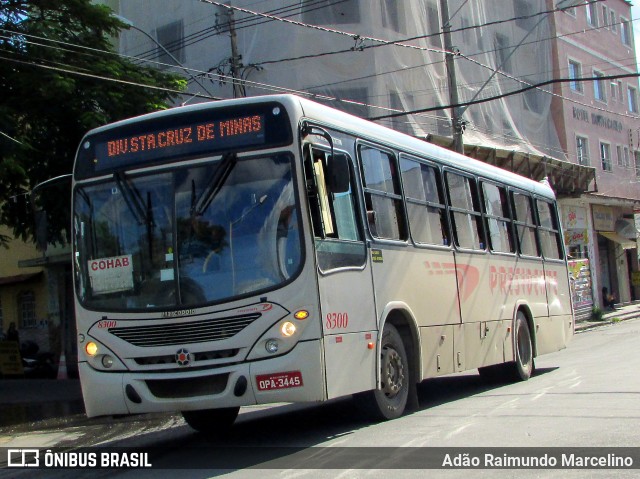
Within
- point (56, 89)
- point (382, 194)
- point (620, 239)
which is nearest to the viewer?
point (382, 194)

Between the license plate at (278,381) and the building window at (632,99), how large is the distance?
4265cm

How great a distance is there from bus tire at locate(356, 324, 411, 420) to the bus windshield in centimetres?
199

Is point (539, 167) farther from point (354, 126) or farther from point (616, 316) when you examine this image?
point (354, 126)

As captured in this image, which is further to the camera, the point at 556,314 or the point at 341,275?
the point at 556,314

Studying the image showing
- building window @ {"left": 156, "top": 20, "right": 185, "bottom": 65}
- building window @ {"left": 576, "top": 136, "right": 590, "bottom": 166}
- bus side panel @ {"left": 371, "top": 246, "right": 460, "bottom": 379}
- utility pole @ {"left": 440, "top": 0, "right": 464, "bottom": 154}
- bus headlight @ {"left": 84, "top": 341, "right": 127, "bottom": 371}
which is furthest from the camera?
building window @ {"left": 576, "top": 136, "right": 590, "bottom": 166}

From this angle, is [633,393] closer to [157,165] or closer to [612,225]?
[157,165]

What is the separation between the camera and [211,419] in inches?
402

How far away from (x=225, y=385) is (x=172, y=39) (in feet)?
87.3

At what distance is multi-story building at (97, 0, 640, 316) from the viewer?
28812mm

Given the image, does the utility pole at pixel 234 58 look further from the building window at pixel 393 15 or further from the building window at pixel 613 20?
the building window at pixel 613 20

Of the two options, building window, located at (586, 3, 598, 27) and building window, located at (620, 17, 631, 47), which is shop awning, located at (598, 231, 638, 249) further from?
building window, located at (620, 17, 631, 47)

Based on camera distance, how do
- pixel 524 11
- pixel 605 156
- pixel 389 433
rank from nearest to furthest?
pixel 389 433, pixel 524 11, pixel 605 156

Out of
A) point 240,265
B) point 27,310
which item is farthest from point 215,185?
point 27,310

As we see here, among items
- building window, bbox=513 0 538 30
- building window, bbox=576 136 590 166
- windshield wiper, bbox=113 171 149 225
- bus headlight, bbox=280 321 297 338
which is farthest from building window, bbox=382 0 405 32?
bus headlight, bbox=280 321 297 338
